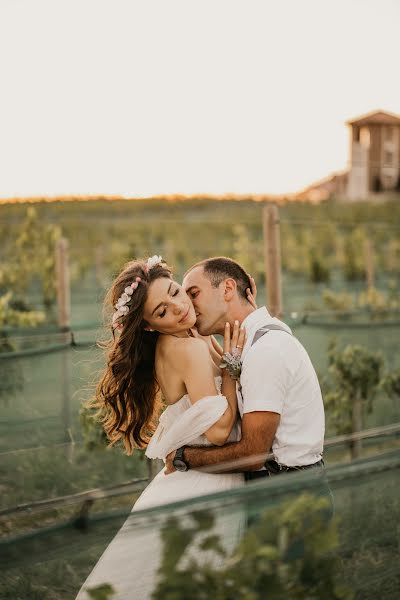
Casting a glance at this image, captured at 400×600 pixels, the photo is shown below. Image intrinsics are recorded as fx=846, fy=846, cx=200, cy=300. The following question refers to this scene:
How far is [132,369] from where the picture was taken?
2.78 meters

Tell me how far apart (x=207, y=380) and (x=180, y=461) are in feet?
0.91

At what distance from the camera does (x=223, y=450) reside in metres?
2.50

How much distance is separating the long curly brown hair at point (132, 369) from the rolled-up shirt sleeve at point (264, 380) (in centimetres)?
43

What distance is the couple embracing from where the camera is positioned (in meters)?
2.44

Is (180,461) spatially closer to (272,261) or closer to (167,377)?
(167,377)

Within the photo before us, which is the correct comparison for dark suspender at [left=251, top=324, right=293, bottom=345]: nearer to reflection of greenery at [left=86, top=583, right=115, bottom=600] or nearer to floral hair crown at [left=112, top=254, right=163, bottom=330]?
floral hair crown at [left=112, top=254, right=163, bottom=330]

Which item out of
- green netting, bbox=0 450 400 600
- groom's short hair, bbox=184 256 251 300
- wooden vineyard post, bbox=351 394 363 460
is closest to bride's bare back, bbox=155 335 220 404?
groom's short hair, bbox=184 256 251 300

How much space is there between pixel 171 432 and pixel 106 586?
2.78 ft

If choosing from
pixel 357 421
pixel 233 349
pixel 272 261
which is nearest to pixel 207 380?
pixel 233 349

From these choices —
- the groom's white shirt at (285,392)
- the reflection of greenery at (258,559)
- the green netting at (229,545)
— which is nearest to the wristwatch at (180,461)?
the groom's white shirt at (285,392)

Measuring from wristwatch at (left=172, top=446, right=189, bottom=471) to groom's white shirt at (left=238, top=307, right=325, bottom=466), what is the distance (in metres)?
0.23

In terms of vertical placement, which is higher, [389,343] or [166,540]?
[166,540]

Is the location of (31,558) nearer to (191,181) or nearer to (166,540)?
(166,540)

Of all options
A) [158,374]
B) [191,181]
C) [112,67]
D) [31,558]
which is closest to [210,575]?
[31,558]
